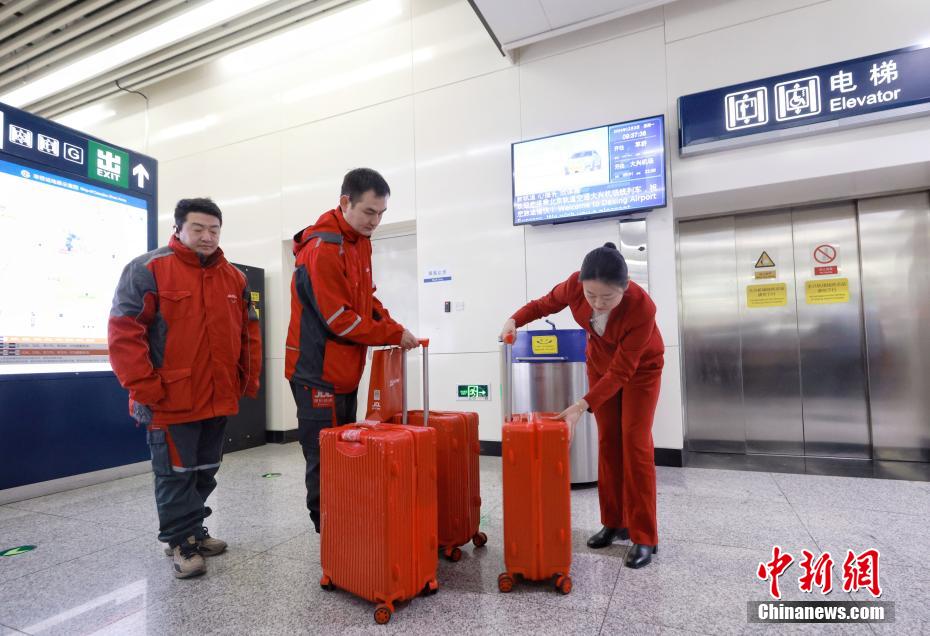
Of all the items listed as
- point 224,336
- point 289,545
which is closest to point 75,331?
point 224,336

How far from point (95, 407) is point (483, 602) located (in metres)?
3.22

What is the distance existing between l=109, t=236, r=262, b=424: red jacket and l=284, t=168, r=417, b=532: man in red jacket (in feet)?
1.18

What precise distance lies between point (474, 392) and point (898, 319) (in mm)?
3247

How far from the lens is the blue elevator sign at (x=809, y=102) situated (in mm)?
3014

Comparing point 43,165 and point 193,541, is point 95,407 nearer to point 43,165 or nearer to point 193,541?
point 43,165

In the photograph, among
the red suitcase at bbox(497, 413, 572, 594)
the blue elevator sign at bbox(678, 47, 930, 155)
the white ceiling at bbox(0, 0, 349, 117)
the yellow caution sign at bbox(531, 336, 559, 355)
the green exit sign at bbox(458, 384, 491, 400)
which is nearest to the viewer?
the red suitcase at bbox(497, 413, 572, 594)

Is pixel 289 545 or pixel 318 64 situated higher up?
pixel 318 64

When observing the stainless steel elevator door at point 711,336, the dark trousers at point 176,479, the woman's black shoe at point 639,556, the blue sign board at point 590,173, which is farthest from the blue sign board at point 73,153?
the stainless steel elevator door at point 711,336

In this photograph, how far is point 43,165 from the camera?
3.23 metres

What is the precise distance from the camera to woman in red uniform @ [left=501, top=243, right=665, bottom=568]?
1712 mm

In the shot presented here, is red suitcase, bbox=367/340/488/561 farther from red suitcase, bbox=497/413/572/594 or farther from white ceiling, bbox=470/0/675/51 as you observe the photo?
white ceiling, bbox=470/0/675/51

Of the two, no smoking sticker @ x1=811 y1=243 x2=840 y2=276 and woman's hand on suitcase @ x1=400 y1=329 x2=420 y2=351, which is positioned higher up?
no smoking sticker @ x1=811 y1=243 x2=840 y2=276

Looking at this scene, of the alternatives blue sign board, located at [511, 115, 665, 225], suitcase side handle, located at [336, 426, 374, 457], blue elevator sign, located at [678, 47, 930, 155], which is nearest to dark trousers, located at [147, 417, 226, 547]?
suitcase side handle, located at [336, 426, 374, 457]

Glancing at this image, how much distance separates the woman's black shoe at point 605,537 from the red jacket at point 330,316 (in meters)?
1.21
